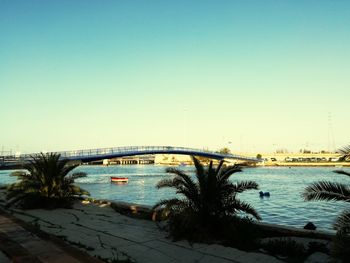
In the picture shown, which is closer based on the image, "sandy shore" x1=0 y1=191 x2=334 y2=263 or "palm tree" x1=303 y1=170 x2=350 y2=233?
"palm tree" x1=303 y1=170 x2=350 y2=233

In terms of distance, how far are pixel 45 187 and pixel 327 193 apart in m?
14.3

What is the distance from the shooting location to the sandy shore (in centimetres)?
794

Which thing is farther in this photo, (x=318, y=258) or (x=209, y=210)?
(x=209, y=210)

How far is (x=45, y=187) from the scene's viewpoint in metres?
17.7

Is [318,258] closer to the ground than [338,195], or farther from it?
closer to the ground

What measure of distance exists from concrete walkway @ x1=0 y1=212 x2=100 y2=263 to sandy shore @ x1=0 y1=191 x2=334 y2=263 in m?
0.55

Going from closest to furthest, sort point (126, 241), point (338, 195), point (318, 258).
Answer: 1. point (338, 195)
2. point (318, 258)
3. point (126, 241)

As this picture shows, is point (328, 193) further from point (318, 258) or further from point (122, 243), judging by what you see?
point (122, 243)

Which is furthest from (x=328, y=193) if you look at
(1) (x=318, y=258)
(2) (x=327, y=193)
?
(1) (x=318, y=258)

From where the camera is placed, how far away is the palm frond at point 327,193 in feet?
24.7

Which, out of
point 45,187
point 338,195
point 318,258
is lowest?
point 318,258

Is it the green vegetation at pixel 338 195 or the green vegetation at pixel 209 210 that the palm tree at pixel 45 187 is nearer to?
the green vegetation at pixel 209 210

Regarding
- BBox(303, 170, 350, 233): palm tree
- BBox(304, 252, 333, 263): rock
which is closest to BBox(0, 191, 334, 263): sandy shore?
BBox(304, 252, 333, 263): rock

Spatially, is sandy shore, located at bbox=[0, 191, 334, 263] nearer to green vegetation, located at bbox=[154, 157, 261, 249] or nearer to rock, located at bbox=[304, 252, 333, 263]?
rock, located at bbox=[304, 252, 333, 263]
